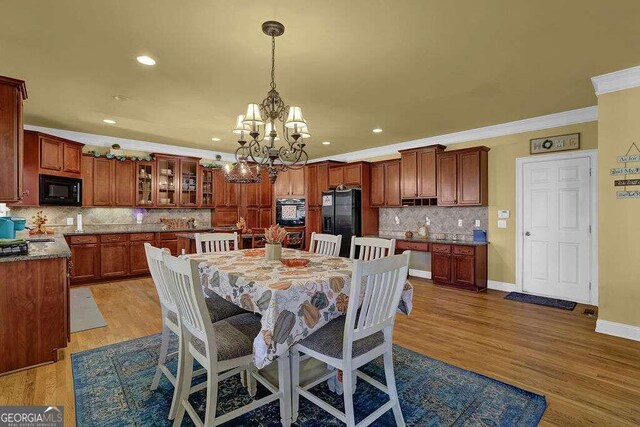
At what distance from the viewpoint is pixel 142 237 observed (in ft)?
18.9

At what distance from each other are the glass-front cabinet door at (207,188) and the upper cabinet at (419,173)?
3994 millimetres

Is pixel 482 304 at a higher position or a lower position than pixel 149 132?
lower

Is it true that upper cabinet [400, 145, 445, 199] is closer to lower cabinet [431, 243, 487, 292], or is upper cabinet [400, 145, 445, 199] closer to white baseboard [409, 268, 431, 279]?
lower cabinet [431, 243, 487, 292]

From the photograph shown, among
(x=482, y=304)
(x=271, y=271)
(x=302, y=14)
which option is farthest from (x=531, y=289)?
(x=302, y=14)

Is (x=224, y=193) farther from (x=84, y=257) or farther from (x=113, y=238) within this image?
(x=84, y=257)

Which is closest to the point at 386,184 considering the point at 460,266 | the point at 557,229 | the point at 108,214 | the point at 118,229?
the point at 460,266

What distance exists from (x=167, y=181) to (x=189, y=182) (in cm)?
42

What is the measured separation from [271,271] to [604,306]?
136 inches

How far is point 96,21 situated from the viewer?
228 cm

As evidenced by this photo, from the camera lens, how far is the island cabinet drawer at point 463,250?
487 centimetres

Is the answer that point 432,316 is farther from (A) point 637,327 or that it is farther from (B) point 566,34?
(B) point 566,34

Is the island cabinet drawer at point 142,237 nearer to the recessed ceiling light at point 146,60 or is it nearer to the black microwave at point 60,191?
the black microwave at point 60,191

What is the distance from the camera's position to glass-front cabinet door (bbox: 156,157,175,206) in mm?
6309

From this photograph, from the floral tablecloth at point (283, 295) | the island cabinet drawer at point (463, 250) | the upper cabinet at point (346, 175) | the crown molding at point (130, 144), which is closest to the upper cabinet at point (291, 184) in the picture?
the upper cabinet at point (346, 175)
